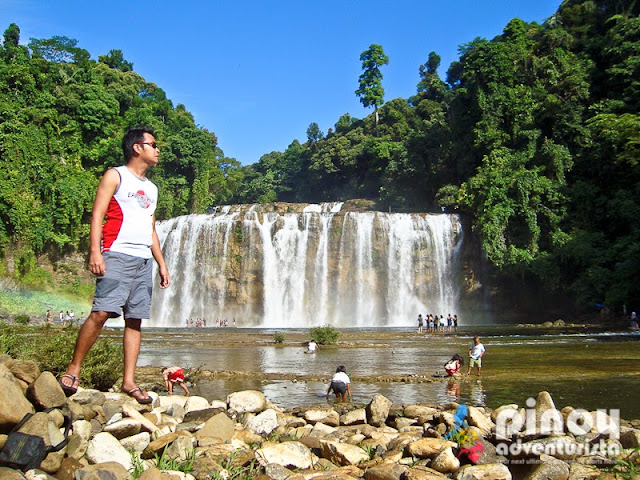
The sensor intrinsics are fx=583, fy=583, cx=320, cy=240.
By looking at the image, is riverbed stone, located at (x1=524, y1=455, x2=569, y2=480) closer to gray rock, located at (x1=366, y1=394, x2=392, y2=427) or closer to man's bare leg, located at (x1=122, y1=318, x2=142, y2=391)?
gray rock, located at (x1=366, y1=394, x2=392, y2=427)

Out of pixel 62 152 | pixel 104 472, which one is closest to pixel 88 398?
pixel 104 472

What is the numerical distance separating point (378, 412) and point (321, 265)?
97.5ft

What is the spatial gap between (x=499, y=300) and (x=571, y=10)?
73.9 ft

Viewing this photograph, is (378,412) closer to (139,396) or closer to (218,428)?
(218,428)

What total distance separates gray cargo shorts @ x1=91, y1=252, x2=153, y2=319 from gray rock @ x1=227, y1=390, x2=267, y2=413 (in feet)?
5.50

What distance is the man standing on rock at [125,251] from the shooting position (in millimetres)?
4086

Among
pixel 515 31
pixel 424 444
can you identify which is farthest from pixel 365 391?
pixel 515 31

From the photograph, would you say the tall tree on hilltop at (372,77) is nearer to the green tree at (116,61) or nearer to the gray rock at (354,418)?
the green tree at (116,61)

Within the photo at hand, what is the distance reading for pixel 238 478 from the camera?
12.1 feet

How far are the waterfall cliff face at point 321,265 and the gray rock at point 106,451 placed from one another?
31.5m

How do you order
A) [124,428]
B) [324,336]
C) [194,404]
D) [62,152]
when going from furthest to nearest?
[62,152] < [324,336] < [194,404] < [124,428]

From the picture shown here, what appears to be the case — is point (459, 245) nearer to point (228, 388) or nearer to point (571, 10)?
point (571, 10)

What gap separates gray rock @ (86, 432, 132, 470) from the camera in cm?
356

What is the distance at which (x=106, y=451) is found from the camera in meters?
3.60
